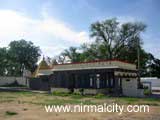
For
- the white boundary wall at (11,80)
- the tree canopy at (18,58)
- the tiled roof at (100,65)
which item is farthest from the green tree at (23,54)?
the tiled roof at (100,65)

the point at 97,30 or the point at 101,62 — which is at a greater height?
the point at 97,30

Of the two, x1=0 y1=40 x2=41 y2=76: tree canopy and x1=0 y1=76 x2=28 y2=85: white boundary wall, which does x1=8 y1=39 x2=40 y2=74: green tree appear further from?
x1=0 y1=76 x2=28 y2=85: white boundary wall

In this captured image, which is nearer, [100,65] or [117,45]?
[100,65]

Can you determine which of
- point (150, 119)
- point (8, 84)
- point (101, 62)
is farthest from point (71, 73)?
point (8, 84)

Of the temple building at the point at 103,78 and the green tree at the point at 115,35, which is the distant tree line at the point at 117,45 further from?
the temple building at the point at 103,78

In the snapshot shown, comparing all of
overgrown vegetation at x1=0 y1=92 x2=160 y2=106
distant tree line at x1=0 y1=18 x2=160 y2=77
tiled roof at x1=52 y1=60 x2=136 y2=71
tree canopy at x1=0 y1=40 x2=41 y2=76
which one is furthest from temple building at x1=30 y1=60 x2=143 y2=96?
tree canopy at x1=0 y1=40 x2=41 y2=76

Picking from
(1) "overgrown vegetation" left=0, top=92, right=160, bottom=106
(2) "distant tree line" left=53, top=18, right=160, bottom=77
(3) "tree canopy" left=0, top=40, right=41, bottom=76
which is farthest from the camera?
(3) "tree canopy" left=0, top=40, right=41, bottom=76

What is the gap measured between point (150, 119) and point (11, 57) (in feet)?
260

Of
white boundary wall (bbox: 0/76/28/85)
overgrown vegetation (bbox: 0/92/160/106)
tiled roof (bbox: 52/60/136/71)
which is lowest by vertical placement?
overgrown vegetation (bbox: 0/92/160/106)

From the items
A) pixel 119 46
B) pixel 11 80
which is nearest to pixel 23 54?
pixel 11 80

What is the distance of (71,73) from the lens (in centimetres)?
3481

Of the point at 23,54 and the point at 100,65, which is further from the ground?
the point at 23,54

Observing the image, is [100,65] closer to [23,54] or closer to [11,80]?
[11,80]

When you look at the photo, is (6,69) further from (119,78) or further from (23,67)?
(119,78)
